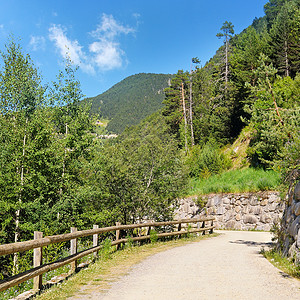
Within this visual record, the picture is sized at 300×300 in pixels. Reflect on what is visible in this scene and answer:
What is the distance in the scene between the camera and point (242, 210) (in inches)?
1007

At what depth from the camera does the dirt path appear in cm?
547

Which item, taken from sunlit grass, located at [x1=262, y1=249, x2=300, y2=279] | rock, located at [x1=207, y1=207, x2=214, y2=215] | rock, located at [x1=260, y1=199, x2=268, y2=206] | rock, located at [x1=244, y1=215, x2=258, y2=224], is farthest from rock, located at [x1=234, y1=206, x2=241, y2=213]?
sunlit grass, located at [x1=262, y1=249, x2=300, y2=279]

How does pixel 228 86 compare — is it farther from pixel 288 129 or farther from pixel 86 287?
pixel 86 287

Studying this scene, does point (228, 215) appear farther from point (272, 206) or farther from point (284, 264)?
point (284, 264)

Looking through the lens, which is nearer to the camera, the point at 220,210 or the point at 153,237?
the point at 153,237

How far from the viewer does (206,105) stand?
53.0m

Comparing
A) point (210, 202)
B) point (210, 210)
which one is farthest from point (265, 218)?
point (210, 202)

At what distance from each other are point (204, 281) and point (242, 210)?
66.5 feet

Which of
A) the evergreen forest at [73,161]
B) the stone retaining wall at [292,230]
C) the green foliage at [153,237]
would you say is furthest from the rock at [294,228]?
the green foliage at [153,237]

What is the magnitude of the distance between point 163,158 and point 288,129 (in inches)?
291

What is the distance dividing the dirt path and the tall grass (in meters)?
15.5

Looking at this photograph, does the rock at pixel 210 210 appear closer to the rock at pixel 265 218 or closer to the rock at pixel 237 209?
the rock at pixel 237 209

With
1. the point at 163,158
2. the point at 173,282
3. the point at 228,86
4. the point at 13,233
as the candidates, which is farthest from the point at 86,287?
the point at 228,86

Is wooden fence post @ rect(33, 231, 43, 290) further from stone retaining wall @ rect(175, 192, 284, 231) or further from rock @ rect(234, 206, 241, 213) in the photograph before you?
rock @ rect(234, 206, 241, 213)
